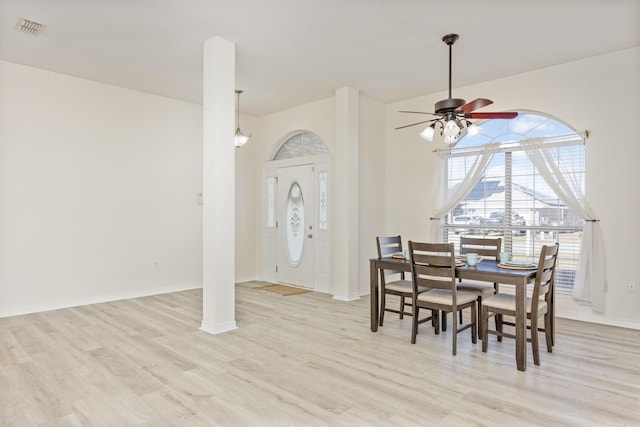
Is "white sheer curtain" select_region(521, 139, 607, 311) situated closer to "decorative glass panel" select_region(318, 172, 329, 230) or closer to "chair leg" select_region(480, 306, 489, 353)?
"chair leg" select_region(480, 306, 489, 353)

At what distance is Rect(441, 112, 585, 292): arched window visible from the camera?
4.82m

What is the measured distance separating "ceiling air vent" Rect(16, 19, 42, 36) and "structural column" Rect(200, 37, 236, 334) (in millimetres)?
1550

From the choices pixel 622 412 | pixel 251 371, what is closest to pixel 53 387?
pixel 251 371

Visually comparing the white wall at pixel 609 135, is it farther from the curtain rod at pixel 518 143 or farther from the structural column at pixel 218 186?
the structural column at pixel 218 186

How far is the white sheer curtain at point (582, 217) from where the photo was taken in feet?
14.8

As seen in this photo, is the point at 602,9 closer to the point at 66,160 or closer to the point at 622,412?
the point at 622,412

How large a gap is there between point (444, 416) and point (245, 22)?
363 centimetres

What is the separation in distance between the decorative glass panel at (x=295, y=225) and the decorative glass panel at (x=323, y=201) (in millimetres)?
415

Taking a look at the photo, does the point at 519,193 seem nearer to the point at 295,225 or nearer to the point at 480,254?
the point at 480,254

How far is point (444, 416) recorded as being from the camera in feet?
7.97

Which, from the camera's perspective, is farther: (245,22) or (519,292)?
A: (245,22)

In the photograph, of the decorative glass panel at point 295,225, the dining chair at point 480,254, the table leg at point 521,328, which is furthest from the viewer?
the decorative glass panel at point 295,225

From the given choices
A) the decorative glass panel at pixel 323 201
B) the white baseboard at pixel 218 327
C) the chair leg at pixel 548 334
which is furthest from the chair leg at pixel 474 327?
the decorative glass panel at pixel 323 201

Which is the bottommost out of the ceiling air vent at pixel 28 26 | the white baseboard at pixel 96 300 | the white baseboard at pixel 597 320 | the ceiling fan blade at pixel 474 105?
the white baseboard at pixel 597 320
